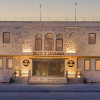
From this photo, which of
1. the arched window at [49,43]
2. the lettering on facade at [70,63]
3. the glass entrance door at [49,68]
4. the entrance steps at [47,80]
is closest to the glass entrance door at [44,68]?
the glass entrance door at [49,68]

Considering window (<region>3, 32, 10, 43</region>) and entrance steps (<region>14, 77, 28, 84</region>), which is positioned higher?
window (<region>3, 32, 10, 43</region>)

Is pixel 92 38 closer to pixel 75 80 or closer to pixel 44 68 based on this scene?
pixel 75 80

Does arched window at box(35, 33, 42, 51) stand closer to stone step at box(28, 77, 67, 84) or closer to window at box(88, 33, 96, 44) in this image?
stone step at box(28, 77, 67, 84)

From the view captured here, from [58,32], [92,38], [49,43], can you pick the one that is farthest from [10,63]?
[92,38]

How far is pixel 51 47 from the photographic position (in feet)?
78.5

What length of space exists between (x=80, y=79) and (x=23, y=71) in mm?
9220

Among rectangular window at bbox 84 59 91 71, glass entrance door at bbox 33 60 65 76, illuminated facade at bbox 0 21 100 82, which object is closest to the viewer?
illuminated facade at bbox 0 21 100 82

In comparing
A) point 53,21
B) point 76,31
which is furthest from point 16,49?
point 76,31

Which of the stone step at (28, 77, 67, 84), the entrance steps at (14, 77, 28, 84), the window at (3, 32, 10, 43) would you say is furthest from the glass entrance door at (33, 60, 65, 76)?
the window at (3, 32, 10, 43)

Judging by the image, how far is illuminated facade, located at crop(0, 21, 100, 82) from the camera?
922 inches

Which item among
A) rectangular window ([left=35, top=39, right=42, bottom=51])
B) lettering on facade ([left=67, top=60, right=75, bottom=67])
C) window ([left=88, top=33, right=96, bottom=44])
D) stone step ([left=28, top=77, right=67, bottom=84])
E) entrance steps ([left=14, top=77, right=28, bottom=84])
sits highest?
window ([left=88, top=33, right=96, bottom=44])

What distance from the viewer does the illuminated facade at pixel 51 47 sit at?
76.8 feet

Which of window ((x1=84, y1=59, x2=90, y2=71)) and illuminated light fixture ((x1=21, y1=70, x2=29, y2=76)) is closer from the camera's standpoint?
window ((x1=84, y1=59, x2=90, y2=71))

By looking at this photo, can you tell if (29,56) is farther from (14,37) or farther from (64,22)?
(64,22)
